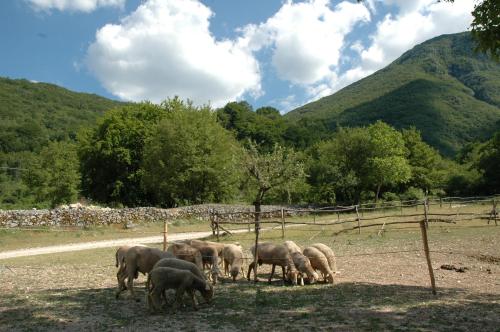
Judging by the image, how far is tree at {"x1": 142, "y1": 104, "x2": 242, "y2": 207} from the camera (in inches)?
1618

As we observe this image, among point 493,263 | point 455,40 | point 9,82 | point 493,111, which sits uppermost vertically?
point 455,40

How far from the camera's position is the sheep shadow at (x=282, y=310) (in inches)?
307

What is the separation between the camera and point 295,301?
965 cm

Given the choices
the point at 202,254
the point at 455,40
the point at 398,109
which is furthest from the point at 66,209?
the point at 455,40

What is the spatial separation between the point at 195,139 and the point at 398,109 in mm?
88712

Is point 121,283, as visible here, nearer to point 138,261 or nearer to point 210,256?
point 138,261

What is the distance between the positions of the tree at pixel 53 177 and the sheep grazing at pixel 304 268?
1499 inches

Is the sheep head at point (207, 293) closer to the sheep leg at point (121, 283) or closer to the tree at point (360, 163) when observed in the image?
the sheep leg at point (121, 283)

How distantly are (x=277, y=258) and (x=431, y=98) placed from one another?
4796 inches

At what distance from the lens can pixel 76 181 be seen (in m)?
46.0

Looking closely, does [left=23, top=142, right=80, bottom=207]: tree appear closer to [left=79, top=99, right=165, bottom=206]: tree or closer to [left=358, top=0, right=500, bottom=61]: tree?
[left=79, top=99, right=165, bottom=206]: tree

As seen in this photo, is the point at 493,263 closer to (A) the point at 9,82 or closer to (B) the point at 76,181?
(B) the point at 76,181

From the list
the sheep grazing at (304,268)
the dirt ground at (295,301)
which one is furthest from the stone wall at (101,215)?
the sheep grazing at (304,268)

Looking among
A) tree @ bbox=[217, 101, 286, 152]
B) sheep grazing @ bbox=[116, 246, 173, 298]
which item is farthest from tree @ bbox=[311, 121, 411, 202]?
sheep grazing @ bbox=[116, 246, 173, 298]
